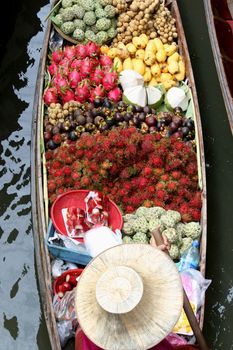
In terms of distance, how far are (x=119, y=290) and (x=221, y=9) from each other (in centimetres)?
369

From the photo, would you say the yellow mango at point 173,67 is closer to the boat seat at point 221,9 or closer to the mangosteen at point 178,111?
the mangosteen at point 178,111

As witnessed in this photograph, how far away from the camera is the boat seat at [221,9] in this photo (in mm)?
4656

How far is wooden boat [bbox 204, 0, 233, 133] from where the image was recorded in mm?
4052

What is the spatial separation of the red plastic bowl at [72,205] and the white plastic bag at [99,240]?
0.20m

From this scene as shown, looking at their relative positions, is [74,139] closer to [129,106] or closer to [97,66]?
[129,106]

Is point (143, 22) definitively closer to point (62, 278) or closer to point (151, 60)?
point (151, 60)

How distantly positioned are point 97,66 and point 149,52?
49 cm

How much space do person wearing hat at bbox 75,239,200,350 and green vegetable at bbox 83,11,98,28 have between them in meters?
3.02

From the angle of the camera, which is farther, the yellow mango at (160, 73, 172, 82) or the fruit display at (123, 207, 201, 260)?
the yellow mango at (160, 73, 172, 82)

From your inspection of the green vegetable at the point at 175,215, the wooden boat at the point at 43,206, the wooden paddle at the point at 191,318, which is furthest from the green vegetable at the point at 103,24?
the wooden paddle at the point at 191,318

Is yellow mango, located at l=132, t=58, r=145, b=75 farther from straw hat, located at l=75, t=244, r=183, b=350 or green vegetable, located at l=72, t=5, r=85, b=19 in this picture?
straw hat, located at l=75, t=244, r=183, b=350

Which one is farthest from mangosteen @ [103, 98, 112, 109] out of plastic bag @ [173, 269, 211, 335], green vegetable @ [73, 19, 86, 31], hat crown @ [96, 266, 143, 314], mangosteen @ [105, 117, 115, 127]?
hat crown @ [96, 266, 143, 314]

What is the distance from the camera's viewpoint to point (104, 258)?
1.94 m

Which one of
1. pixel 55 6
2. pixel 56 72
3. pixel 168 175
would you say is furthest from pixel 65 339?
pixel 55 6
